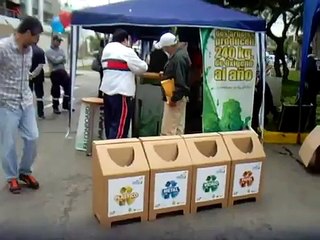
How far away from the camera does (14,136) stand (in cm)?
472

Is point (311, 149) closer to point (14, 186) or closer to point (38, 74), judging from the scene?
point (14, 186)

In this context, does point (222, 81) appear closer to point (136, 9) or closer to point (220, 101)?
point (220, 101)

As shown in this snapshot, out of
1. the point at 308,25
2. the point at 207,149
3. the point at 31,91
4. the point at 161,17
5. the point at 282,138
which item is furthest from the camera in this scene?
the point at 282,138

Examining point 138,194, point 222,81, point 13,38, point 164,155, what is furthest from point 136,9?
point 138,194

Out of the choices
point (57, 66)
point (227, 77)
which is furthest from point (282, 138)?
point (57, 66)

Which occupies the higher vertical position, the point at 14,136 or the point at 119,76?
the point at 119,76

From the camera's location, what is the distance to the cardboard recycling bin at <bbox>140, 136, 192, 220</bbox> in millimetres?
4164

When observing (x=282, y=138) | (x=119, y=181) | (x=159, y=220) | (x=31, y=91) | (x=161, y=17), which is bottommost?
(x=159, y=220)

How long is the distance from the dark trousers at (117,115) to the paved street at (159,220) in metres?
0.63

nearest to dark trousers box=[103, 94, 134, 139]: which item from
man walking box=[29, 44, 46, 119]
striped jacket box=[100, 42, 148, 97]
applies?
striped jacket box=[100, 42, 148, 97]

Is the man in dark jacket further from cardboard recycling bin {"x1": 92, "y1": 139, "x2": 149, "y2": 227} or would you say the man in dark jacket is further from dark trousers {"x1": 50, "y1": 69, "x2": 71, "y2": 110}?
dark trousers {"x1": 50, "y1": 69, "x2": 71, "y2": 110}

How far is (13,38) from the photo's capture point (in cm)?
452

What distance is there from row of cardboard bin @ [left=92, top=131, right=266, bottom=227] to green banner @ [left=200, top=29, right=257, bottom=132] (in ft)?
6.49

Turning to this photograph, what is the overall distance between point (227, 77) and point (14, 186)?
3.49m
